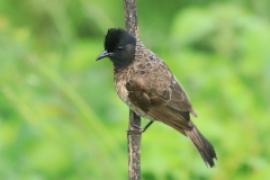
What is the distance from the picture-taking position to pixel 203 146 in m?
5.29

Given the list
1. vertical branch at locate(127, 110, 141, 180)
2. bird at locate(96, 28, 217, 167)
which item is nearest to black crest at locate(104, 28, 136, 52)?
bird at locate(96, 28, 217, 167)

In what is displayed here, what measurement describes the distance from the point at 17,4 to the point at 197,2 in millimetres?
1227

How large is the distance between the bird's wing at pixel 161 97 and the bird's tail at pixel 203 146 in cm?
4

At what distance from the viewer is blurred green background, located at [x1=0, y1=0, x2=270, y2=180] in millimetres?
5668

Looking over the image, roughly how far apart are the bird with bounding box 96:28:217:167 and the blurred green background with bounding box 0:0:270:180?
0.27 m

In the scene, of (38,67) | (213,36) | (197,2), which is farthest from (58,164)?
(197,2)

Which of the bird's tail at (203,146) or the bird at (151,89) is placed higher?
the bird at (151,89)

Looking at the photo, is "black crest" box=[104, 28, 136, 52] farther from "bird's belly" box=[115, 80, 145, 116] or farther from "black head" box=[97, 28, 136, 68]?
"bird's belly" box=[115, 80, 145, 116]

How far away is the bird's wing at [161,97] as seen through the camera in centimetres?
534

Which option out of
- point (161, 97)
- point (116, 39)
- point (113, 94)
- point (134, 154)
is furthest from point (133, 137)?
point (113, 94)

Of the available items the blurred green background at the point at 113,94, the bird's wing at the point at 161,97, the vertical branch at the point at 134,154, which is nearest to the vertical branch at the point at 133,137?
the vertical branch at the point at 134,154

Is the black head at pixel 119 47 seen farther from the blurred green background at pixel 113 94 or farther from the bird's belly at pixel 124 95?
the blurred green background at pixel 113 94

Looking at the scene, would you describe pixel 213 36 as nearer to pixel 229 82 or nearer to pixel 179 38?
pixel 179 38

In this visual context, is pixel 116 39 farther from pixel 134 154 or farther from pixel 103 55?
pixel 134 154
